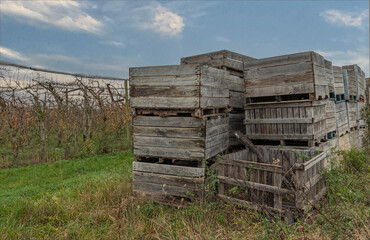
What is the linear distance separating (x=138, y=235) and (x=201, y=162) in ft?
5.41

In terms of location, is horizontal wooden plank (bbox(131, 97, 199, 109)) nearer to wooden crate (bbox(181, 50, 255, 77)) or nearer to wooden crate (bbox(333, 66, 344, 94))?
wooden crate (bbox(181, 50, 255, 77))

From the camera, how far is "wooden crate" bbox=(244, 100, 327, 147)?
18.2 feet

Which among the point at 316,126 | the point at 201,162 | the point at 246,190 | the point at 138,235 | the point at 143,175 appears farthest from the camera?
the point at 316,126

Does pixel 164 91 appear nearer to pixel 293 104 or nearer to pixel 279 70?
pixel 279 70

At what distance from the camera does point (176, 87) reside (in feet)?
16.4

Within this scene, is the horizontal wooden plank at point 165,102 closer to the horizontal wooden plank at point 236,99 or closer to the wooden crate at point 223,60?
the horizontal wooden plank at point 236,99

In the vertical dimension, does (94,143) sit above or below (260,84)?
below

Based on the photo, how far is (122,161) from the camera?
34.6 ft

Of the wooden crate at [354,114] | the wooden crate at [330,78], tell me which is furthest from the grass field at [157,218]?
the wooden crate at [354,114]

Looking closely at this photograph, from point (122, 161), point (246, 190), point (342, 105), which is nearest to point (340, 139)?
point (342, 105)

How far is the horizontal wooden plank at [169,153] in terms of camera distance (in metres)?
4.90

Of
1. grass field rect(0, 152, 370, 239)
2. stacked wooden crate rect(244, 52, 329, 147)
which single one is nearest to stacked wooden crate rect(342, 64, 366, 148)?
grass field rect(0, 152, 370, 239)

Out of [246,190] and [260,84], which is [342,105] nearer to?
[260,84]

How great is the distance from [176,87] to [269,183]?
7.83 ft
